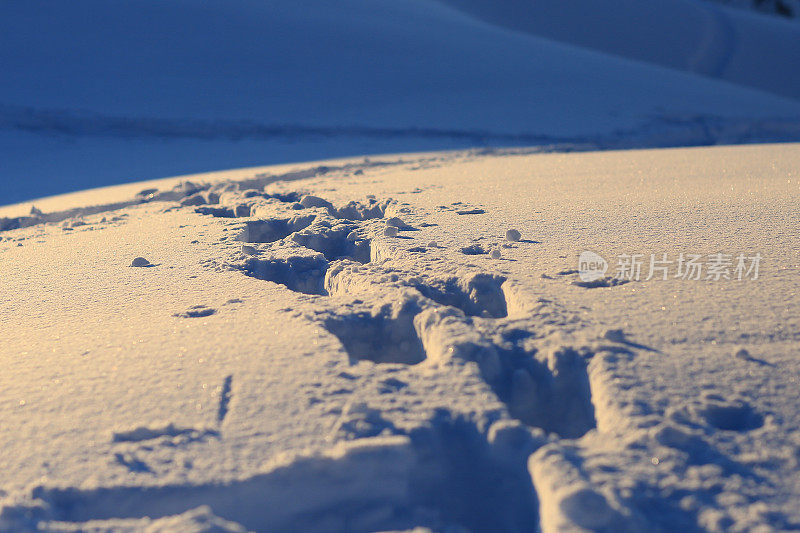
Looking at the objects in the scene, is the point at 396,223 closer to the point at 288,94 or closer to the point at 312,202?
the point at 312,202

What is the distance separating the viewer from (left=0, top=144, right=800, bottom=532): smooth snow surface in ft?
3.79

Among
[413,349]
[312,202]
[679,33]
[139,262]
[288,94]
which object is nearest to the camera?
[413,349]

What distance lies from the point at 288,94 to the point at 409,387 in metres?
7.19

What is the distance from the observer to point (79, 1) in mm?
9102

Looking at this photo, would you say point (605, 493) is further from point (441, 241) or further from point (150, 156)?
point (150, 156)

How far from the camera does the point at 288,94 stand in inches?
320

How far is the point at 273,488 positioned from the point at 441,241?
1382 millimetres

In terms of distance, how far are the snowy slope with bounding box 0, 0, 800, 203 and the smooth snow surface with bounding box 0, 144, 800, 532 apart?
3607 millimetres

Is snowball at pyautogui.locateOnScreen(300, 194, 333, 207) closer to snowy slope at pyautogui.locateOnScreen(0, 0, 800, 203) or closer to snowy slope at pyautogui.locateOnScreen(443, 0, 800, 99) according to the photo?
snowy slope at pyautogui.locateOnScreen(0, 0, 800, 203)

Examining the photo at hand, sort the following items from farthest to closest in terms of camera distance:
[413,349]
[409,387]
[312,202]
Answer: [312,202] < [413,349] < [409,387]

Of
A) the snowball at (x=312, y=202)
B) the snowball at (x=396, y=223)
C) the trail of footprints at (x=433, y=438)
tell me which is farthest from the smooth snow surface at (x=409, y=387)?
the snowball at (x=312, y=202)

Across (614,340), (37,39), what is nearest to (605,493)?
(614,340)
